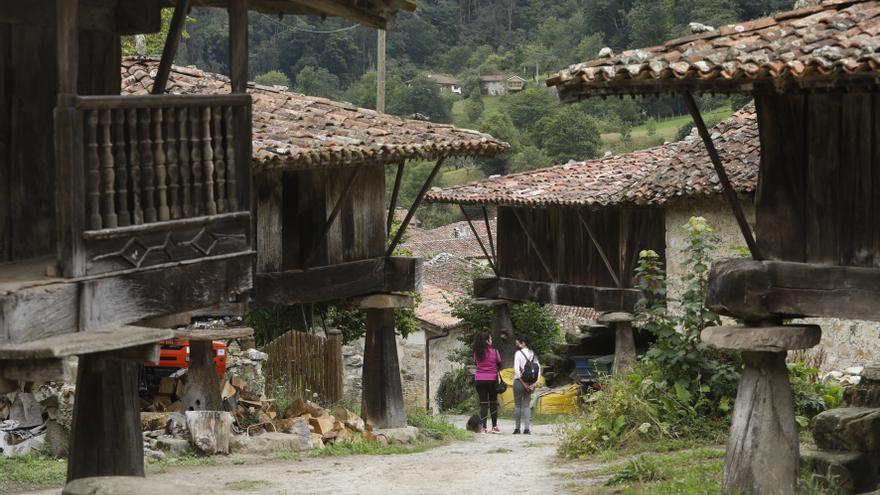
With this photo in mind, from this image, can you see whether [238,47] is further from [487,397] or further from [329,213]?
[487,397]

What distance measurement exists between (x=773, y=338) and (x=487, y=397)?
8.46m

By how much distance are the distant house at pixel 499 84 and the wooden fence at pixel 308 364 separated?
50825 mm

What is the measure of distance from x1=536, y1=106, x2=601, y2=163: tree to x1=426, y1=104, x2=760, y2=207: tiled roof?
22.4 m

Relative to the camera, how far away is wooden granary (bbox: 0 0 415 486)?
601 cm

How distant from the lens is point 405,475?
10508 millimetres

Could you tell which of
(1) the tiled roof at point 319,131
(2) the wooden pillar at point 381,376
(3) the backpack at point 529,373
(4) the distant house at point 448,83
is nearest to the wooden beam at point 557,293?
(3) the backpack at point 529,373

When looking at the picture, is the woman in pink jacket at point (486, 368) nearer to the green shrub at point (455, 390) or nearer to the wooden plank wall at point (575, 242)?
the wooden plank wall at point (575, 242)

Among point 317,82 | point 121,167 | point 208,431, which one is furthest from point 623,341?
point 317,82

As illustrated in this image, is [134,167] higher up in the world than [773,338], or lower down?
higher up

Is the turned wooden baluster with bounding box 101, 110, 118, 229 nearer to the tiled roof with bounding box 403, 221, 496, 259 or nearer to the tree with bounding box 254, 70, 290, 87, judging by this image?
the tiled roof with bounding box 403, 221, 496, 259

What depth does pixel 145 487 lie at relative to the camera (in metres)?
5.52

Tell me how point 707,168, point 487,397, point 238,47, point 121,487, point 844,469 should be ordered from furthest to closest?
point 707,168 < point 487,397 < point 844,469 < point 238,47 < point 121,487

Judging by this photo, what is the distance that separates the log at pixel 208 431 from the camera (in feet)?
37.3

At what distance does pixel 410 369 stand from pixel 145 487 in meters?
20.5
